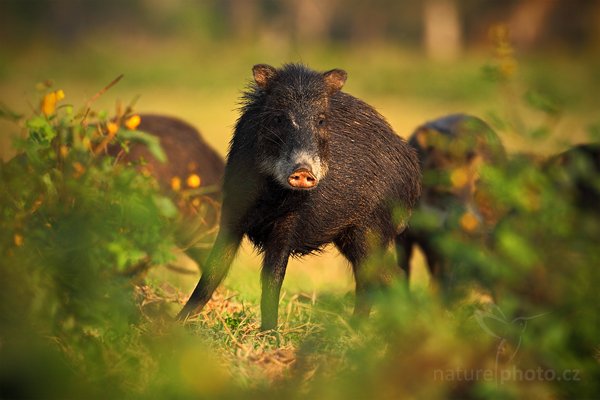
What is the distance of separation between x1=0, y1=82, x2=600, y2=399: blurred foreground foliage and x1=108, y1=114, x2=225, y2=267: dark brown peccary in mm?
2181

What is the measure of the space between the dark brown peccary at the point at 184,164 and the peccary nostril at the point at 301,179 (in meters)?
1.79

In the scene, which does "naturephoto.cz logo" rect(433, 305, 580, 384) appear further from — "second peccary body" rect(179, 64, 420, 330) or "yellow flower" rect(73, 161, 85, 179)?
"yellow flower" rect(73, 161, 85, 179)

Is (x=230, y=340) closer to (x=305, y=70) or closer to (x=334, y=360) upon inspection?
(x=334, y=360)

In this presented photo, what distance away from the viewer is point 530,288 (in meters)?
3.60

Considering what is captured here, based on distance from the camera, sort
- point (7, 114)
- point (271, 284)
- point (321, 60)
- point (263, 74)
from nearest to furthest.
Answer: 1. point (7, 114)
2. point (271, 284)
3. point (263, 74)
4. point (321, 60)

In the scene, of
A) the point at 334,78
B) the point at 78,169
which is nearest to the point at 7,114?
the point at 78,169

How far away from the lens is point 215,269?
16.3 feet

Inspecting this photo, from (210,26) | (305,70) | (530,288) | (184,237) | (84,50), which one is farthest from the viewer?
(210,26)

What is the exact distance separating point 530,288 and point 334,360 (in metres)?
0.82

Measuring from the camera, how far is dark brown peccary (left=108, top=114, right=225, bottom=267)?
21.7 feet

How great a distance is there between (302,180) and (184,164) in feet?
8.00

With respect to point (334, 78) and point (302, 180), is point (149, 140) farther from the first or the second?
point (334, 78)

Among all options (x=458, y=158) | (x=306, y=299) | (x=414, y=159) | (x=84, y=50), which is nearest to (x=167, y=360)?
(x=306, y=299)

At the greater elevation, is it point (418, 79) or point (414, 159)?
point (418, 79)
